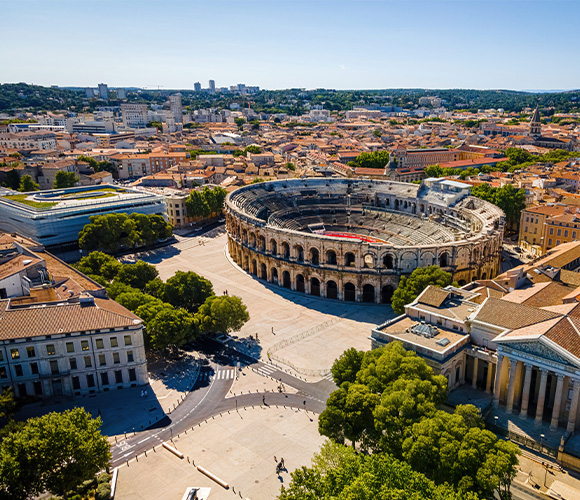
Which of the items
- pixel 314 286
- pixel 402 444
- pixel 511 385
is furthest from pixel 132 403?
pixel 314 286

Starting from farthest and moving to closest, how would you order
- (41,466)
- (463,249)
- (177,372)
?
(463,249) < (177,372) < (41,466)

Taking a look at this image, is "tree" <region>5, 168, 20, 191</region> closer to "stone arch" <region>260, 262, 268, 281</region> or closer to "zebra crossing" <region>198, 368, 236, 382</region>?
"stone arch" <region>260, 262, 268, 281</region>

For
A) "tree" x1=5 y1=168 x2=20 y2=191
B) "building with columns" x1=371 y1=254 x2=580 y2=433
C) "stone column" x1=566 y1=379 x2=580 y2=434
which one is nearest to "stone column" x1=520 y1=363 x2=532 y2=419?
"building with columns" x1=371 y1=254 x2=580 y2=433

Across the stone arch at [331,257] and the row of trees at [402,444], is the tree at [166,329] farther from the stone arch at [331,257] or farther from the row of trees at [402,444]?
the stone arch at [331,257]

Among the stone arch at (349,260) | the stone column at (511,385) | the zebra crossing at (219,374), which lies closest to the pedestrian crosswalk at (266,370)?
the zebra crossing at (219,374)

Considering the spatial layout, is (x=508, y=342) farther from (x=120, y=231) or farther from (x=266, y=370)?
(x=120, y=231)

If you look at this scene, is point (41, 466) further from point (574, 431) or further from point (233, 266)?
point (233, 266)

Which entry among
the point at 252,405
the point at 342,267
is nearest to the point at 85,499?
the point at 252,405
